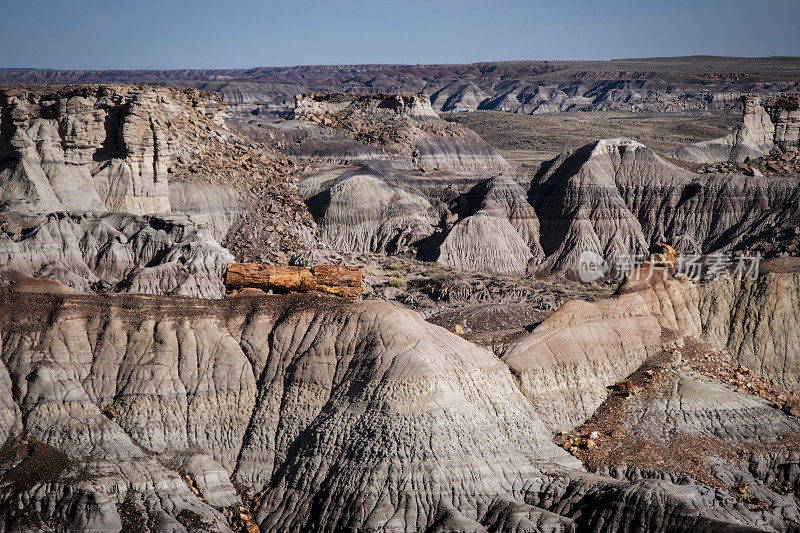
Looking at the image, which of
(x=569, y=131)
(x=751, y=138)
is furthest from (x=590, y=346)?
(x=569, y=131)

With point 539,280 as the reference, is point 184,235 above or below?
above

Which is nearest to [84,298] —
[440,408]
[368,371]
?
[368,371]

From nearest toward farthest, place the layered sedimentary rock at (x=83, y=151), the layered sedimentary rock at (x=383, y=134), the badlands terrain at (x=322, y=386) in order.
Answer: the badlands terrain at (x=322, y=386) < the layered sedimentary rock at (x=83, y=151) < the layered sedimentary rock at (x=383, y=134)

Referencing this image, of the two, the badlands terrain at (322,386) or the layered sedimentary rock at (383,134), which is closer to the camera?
the badlands terrain at (322,386)

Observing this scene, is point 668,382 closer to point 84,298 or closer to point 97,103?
point 84,298

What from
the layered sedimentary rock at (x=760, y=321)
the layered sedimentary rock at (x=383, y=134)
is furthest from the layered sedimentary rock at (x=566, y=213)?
the layered sedimentary rock at (x=760, y=321)

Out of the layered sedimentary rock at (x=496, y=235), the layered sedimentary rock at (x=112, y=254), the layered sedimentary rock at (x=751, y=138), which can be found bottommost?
the layered sedimentary rock at (x=496, y=235)

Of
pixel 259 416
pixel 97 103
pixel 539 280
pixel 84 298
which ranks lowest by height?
pixel 539 280

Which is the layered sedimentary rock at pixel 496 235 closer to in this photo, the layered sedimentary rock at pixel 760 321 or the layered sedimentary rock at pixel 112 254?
the layered sedimentary rock at pixel 112 254

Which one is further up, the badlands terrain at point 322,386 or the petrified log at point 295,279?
the petrified log at point 295,279
